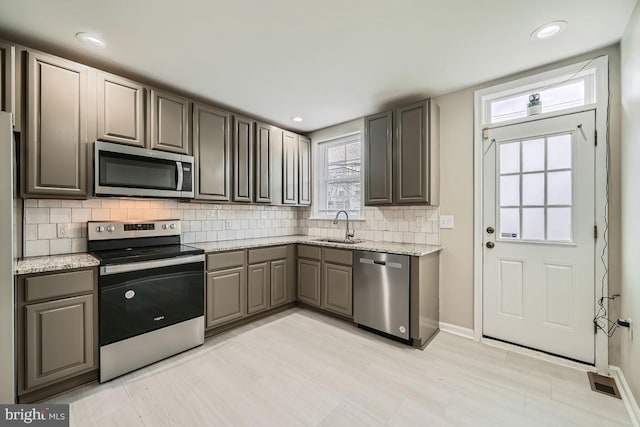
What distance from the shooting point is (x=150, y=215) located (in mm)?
2809

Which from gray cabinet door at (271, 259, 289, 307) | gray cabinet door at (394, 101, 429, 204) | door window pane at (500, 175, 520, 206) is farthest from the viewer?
gray cabinet door at (271, 259, 289, 307)

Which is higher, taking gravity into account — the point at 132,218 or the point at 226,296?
the point at 132,218

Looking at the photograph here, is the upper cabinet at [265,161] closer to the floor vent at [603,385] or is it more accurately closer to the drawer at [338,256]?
the drawer at [338,256]

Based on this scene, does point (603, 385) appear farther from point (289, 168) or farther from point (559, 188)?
point (289, 168)

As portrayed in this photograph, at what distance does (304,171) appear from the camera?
4121mm

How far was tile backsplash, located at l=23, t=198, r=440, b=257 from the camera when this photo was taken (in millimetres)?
2217

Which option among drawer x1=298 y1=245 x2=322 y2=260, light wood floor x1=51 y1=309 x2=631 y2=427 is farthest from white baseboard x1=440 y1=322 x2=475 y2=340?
drawer x1=298 y1=245 x2=322 y2=260

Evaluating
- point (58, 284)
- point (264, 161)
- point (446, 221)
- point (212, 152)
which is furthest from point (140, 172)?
point (446, 221)

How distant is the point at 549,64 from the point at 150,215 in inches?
156

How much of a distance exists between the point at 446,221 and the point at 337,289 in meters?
1.43

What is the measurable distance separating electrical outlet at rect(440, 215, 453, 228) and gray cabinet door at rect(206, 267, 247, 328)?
222cm

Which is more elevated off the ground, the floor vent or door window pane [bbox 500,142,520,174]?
door window pane [bbox 500,142,520,174]

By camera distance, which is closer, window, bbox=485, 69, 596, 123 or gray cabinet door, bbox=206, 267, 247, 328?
window, bbox=485, 69, 596, 123

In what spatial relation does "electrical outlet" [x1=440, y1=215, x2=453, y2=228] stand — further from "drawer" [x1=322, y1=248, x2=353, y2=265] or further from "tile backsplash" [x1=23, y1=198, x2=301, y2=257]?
"tile backsplash" [x1=23, y1=198, x2=301, y2=257]
